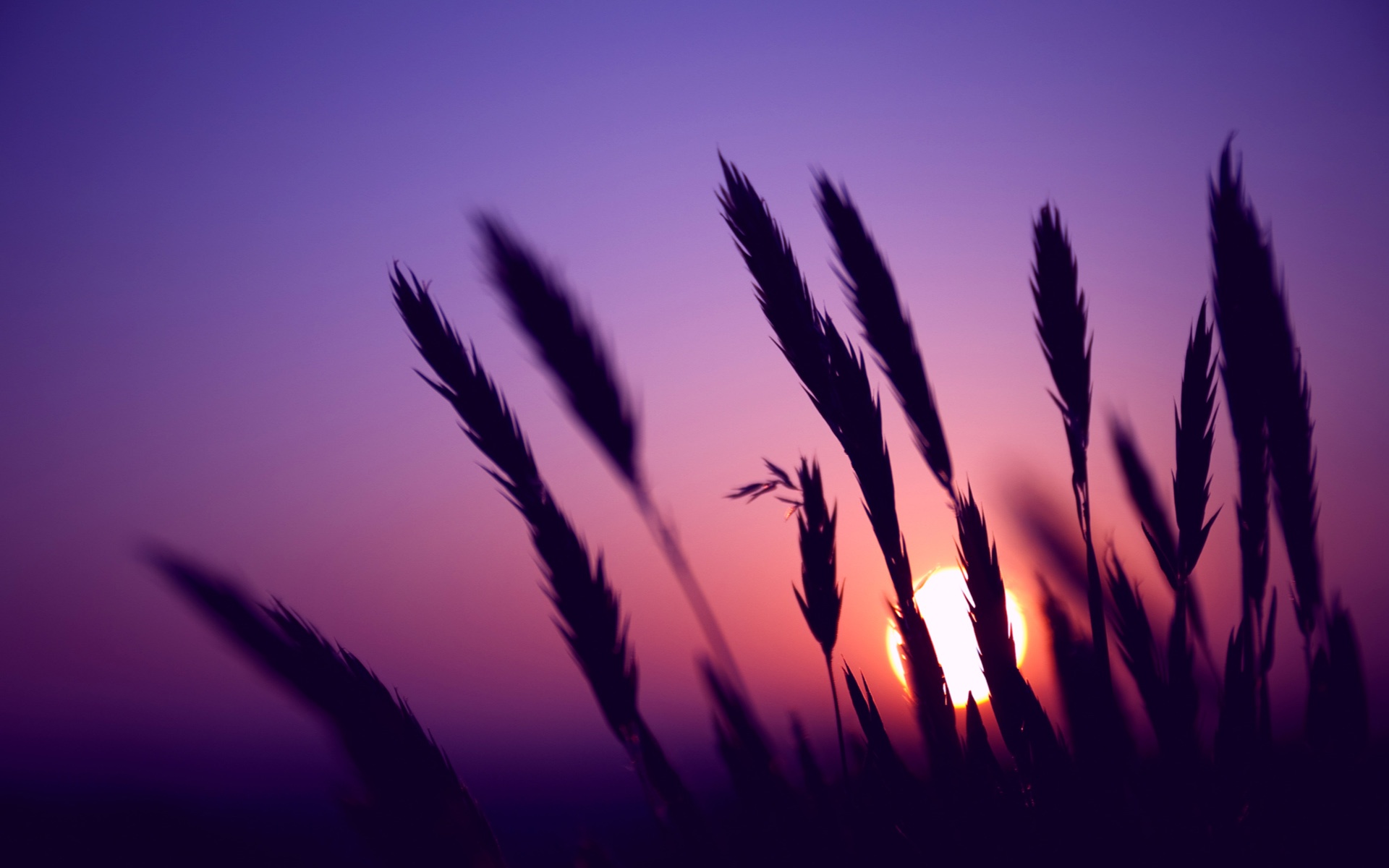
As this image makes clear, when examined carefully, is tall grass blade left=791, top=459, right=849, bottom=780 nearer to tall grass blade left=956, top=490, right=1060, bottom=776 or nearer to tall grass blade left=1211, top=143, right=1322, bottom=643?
tall grass blade left=956, top=490, right=1060, bottom=776

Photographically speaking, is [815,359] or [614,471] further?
[614,471]

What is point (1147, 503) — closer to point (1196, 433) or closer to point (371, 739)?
point (1196, 433)

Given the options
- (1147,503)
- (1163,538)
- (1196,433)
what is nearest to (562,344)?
(1196,433)

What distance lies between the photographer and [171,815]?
0.84 metres

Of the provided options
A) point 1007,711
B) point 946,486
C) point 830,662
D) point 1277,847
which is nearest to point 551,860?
point 830,662

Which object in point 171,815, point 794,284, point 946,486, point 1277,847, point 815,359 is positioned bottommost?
point 1277,847

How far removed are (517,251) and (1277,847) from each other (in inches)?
60.4

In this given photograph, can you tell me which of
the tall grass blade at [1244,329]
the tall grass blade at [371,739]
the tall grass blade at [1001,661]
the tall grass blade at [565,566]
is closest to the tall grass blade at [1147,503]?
the tall grass blade at [1244,329]

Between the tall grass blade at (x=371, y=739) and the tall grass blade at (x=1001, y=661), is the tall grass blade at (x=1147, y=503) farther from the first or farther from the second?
the tall grass blade at (x=371, y=739)

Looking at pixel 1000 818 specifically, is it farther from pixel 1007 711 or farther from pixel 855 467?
pixel 855 467

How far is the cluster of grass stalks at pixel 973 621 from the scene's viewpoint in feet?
3.20

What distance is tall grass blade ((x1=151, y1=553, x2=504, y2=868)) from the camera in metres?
0.74

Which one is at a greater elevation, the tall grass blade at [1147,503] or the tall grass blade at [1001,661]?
the tall grass blade at [1147,503]

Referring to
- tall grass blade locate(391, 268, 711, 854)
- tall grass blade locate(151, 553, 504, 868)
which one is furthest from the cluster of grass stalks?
tall grass blade locate(151, 553, 504, 868)
